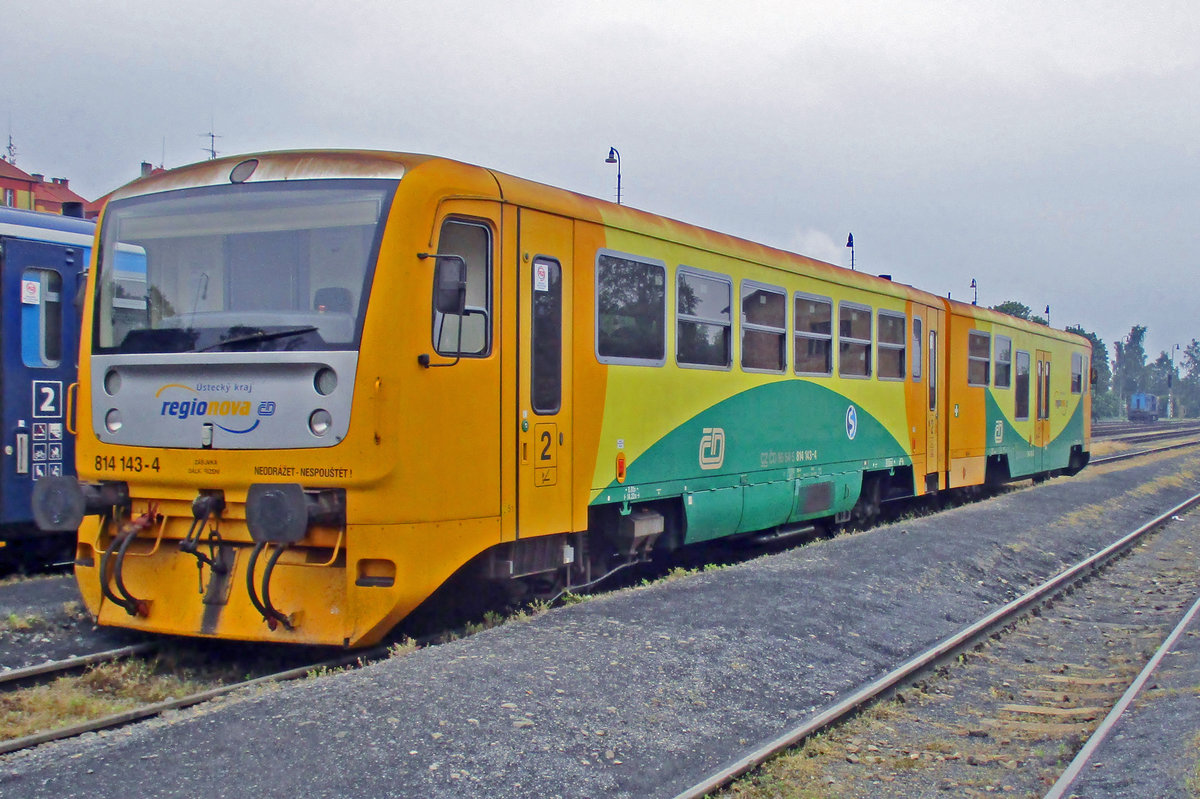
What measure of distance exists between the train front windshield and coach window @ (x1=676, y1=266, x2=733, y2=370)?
3.42 m

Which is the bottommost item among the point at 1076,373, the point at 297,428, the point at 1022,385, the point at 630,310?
the point at 297,428

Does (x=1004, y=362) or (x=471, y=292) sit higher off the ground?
(x=1004, y=362)

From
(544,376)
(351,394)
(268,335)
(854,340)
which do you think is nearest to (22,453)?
(268,335)

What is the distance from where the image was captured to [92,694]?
6.29m

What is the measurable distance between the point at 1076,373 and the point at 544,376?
18.4 meters

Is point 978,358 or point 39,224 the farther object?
point 978,358

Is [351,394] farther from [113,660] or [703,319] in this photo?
[703,319]

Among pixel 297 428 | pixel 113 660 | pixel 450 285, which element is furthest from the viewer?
pixel 113 660

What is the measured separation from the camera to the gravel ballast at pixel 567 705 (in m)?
4.78

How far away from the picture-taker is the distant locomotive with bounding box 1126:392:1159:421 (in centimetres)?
8125

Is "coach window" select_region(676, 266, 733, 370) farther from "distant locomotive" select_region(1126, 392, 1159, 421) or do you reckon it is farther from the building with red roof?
"distant locomotive" select_region(1126, 392, 1159, 421)

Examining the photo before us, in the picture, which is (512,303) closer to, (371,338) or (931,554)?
(371,338)

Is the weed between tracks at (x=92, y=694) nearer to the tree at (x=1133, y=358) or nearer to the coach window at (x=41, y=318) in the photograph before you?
the coach window at (x=41, y=318)

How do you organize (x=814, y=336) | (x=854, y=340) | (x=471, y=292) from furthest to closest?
1. (x=854, y=340)
2. (x=814, y=336)
3. (x=471, y=292)
